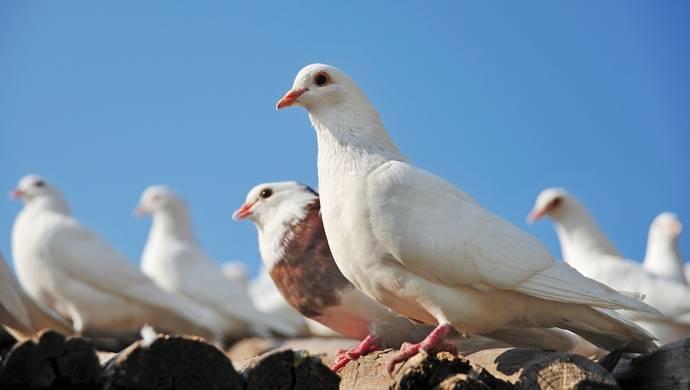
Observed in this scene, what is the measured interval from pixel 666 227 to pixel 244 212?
7200mm

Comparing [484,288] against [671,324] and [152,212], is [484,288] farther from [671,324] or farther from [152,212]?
[152,212]

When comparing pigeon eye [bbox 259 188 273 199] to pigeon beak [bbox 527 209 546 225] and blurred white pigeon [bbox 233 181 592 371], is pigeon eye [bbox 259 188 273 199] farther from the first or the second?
pigeon beak [bbox 527 209 546 225]

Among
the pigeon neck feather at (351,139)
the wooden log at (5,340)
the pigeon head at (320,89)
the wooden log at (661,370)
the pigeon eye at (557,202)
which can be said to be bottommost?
the wooden log at (5,340)

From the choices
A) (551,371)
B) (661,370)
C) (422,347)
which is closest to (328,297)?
(422,347)

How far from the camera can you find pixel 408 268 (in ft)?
13.9

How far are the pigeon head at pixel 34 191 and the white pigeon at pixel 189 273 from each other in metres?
1.56

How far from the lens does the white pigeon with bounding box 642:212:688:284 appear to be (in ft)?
35.4

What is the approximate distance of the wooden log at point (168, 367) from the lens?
9.11ft

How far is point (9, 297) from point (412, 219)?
277cm

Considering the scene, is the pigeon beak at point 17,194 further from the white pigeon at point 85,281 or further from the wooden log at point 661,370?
the wooden log at point 661,370

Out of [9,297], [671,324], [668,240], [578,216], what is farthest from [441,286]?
[668,240]

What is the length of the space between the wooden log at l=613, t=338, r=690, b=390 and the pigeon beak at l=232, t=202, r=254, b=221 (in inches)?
99.0

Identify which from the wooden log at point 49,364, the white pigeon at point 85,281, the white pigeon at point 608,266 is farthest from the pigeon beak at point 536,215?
the wooden log at point 49,364

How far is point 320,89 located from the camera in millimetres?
4840
